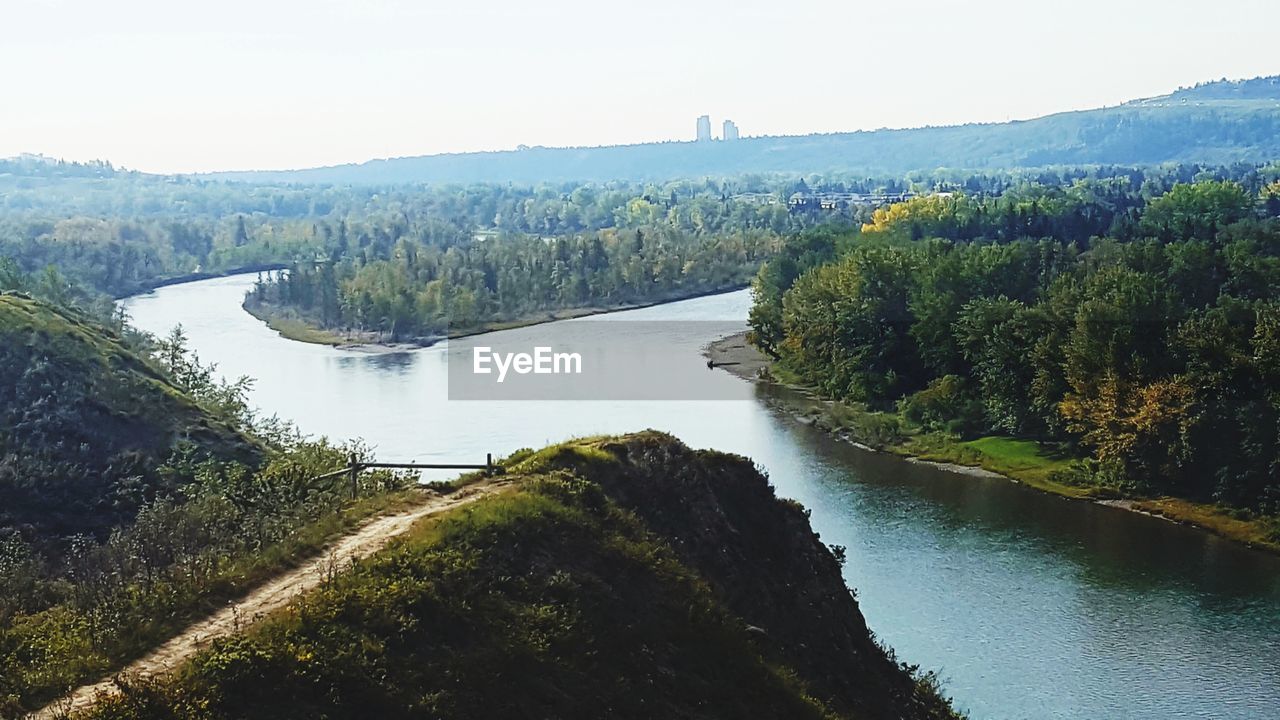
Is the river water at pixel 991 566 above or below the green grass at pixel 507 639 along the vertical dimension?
below

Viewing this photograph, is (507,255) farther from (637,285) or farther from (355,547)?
(355,547)

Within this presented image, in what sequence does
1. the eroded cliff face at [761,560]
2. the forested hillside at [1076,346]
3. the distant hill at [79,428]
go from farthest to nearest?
the forested hillside at [1076,346], the distant hill at [79,428], the eroded cliff face at [761,560]

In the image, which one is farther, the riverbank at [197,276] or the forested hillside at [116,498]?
the riverbank at [197,276]

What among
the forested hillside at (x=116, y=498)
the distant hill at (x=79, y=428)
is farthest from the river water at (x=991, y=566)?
the distant hill at (x=79, y=428)

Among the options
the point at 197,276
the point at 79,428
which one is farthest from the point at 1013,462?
the point at 197,276

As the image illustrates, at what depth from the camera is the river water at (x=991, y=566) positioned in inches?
1187

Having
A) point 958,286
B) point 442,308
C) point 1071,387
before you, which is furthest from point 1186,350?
point 442,308

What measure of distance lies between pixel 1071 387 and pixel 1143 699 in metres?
24.6

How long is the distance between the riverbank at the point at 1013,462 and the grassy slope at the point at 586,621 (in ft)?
73.4

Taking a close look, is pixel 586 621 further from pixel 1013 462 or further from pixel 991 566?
pixel 1013 462

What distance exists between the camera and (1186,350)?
155ft

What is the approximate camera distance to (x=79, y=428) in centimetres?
3531

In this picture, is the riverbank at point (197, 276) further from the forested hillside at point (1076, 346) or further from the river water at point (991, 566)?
the forested hillside at point (1076, 346)

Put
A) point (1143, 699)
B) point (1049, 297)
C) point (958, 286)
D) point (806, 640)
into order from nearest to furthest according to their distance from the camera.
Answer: point (806, 640) → point (1143, 699) → point (1049, 297) → point (958, 286)
